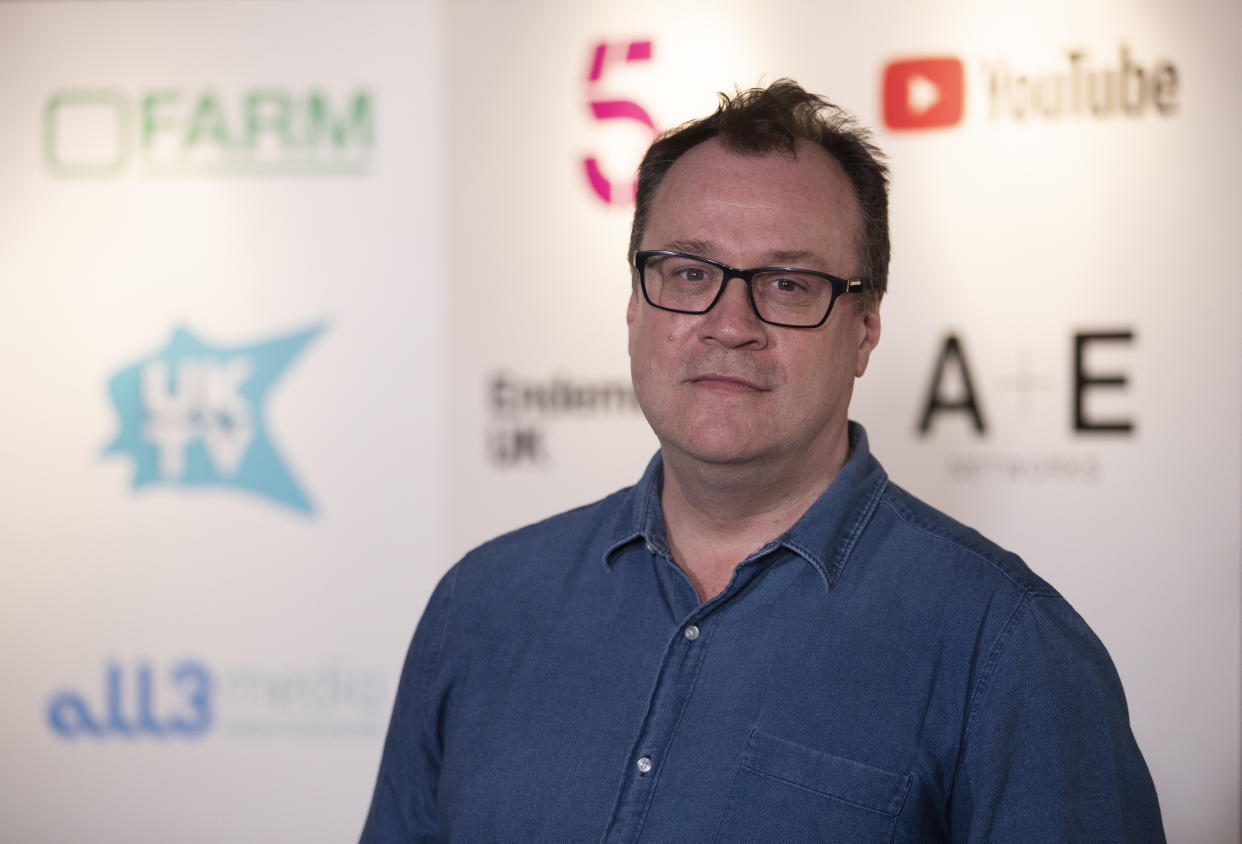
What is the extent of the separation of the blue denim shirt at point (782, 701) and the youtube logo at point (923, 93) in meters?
1.76

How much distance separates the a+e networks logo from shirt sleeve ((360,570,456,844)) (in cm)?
190

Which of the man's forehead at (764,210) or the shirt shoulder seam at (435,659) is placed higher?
the man's forehead at (764,210)

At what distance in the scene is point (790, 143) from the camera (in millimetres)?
1431

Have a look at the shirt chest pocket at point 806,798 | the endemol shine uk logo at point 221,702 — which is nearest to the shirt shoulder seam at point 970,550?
the shirt chest pocket at point 806,798

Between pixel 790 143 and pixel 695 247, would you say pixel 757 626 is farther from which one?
pixel 790 143

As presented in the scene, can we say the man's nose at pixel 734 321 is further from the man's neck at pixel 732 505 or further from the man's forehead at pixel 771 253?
the man's neck at pixel 732 505

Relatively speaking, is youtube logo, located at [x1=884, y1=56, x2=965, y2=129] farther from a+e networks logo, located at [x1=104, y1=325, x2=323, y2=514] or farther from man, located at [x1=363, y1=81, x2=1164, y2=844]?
a+e networks logo, located at [x1=104, y1=325, x2=323, y2=514]

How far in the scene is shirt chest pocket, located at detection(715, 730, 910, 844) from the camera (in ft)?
3.81

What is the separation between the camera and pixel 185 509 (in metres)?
3.33

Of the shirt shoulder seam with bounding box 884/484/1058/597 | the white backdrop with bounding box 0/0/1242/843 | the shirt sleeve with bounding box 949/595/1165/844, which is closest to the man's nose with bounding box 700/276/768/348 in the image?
the shirt shoulder seam with bounding box 884/484/1058/597

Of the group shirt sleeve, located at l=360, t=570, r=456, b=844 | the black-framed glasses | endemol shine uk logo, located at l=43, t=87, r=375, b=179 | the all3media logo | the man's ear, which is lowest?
the all3media logo

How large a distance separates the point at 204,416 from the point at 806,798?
102 inches

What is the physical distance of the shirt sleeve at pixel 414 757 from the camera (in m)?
1.45

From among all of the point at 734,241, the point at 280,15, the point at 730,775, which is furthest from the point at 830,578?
the point at 280,15
